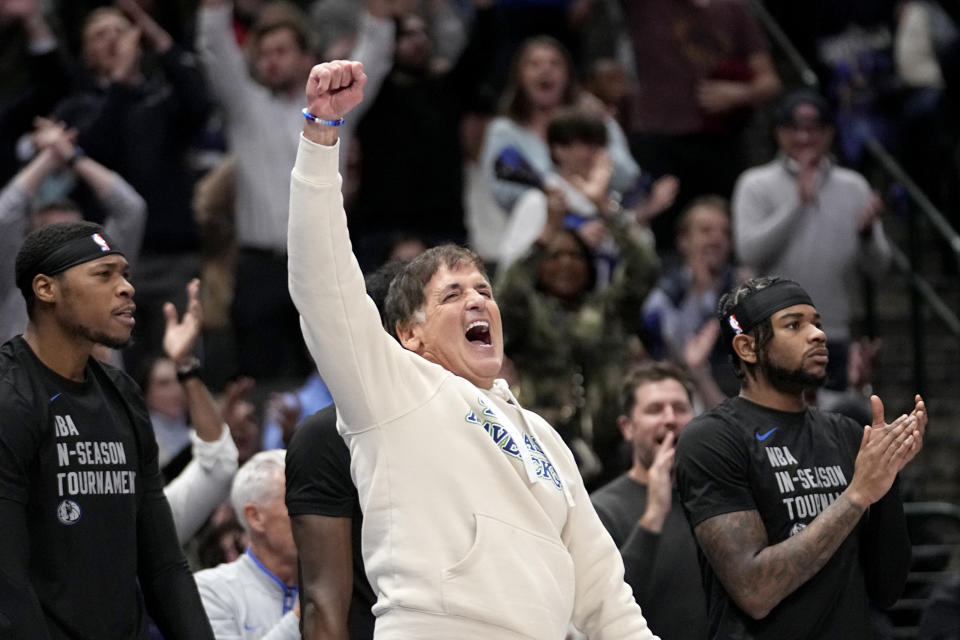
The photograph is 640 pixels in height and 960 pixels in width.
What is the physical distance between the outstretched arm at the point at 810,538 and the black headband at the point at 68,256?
6.50 feet

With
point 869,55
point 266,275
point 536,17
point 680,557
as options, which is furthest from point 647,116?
point 680,557

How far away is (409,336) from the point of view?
14.9 feet

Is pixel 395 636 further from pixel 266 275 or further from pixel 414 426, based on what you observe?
pixel 266 275

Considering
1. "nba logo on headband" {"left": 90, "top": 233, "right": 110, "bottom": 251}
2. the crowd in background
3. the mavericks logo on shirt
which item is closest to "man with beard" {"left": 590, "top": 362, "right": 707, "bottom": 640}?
the crowd in background

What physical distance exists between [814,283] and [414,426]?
5360 mm

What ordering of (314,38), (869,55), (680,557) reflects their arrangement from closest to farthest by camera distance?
(680,557), (314,38), (869,55)

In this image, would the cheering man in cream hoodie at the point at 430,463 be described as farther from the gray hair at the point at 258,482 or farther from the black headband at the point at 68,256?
the gray hair at the point at 258,482

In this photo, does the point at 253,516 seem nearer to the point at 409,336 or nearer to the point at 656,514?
the point at 656,514

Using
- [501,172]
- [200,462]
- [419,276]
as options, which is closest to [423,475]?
[419,276]

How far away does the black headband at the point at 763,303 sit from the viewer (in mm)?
5289

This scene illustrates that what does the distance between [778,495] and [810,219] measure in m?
4.41

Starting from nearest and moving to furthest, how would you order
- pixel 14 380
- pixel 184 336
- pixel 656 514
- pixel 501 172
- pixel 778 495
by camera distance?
pixel 14 380, pixel 778 495, pixel 656 514, pixel 184 336, pixel 501 172

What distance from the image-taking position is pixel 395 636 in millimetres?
4105

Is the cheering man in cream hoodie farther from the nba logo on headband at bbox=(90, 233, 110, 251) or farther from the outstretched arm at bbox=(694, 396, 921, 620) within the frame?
the nba logo on headband at bbox=(90, 233, 110, 251)
